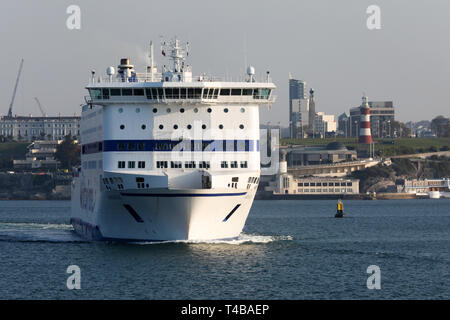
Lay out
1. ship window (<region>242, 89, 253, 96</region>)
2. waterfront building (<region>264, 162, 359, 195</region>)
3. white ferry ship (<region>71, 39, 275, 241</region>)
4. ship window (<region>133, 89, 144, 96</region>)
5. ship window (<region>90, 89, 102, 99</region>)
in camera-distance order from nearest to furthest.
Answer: white ferry ship (<region>71, 39, 275, 241</region>) → ship window (<region>133, 89, 144, 96</region>) → ship window (<region>90, 89, 102, 99</region>) → ship window (<region>242, 89, 253, 96</region>) → waterfront building (<region>264, 162, 359, 195</region>)

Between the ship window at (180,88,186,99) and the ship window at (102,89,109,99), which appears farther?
the ship window at (102,89,109,99)

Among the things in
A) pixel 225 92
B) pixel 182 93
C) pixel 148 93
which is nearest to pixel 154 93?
pixel 148 93

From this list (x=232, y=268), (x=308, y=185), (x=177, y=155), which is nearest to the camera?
(x=232, y=268)

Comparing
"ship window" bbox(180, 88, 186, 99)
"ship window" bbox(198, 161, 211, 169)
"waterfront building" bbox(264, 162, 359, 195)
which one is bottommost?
"waterfront building" bbox(264, 162, 359, 195)

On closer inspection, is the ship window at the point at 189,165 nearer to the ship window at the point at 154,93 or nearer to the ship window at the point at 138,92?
the ship window at the point at 154,93

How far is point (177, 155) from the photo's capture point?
4788cm

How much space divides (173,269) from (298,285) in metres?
6.36

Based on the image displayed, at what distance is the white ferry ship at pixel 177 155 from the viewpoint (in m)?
46.5

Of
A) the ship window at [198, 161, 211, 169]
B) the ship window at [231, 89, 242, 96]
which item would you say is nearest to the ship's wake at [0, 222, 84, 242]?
the ship window at [198, 161, 211, 169]

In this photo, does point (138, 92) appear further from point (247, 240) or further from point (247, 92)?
point (247, 240)

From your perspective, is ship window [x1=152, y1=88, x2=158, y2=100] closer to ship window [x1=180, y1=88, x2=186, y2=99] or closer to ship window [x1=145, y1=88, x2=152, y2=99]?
ship window [x1=145, y1=88, x2=152, y2=99]

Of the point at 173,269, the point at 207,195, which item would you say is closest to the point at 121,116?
the point at 207,195

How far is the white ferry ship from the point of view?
46531 mm

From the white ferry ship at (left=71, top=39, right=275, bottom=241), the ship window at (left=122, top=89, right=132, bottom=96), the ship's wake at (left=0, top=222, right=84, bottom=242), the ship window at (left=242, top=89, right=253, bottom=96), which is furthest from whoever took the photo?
the ship's wake at (left=0, top=222, right=84, bottom=242)
